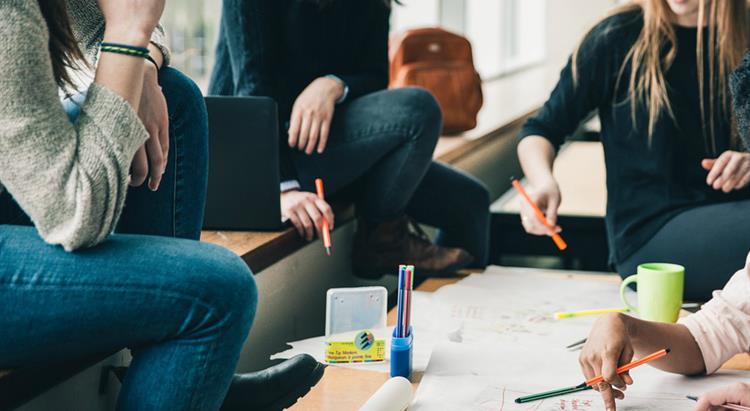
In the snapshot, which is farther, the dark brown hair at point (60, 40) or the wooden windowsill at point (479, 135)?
the wooden windowsill at point (479, 135)

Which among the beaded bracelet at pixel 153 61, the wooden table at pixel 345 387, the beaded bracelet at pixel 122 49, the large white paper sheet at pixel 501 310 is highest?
the beaded bracelet at pixel 122 49

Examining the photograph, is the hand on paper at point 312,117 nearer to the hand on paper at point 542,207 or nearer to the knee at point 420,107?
the knee at point 420,107

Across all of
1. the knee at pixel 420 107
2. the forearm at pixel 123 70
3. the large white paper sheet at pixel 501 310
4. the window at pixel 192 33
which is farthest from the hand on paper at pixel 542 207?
the window at pixel 192 33

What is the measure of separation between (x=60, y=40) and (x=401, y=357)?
2.04 feet

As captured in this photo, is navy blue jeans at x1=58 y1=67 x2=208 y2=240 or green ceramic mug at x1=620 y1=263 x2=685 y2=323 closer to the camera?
navy blue jeans at x1=58 y1=67 x2=208 y2=240

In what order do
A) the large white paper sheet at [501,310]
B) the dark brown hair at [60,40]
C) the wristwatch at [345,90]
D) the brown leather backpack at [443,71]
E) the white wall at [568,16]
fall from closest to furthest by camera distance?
1. the dark brown hair at [60,40]
2. the large white paper sheet at [501,310]
3. the wristwatch at [345,90]
4. the brown leather backpack at [443,71]
5. the white wall at [568,16]

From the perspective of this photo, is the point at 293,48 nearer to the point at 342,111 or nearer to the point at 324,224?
the point at 342,111

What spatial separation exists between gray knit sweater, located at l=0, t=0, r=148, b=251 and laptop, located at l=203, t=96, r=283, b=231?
791 millimetres

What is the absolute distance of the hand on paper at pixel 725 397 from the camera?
1.08 metres

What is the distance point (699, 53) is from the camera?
5.99 ft

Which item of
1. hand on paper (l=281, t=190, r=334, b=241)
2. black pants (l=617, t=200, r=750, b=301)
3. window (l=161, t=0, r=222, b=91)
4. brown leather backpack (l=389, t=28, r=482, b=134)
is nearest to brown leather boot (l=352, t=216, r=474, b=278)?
hand on paper (l=281, t=190, r=334, b=241)

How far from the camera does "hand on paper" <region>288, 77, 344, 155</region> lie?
5.86ft

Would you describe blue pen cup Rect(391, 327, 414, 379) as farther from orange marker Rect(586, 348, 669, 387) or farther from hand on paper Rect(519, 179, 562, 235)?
hand on paper Rect(519, 179, 562, 235)

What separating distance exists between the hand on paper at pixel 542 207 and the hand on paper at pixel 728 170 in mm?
321
